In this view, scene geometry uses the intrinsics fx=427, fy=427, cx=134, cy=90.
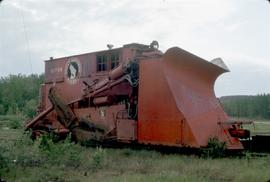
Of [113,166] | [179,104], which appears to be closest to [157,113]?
[179,104]

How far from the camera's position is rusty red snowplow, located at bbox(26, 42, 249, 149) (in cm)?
1142

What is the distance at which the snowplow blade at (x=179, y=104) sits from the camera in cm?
1116

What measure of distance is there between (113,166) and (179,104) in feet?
8.77

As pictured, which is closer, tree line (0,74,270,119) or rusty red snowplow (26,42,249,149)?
rusty red snowplow (26,42,249,149)

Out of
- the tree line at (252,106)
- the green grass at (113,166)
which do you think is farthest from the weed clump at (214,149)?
the tree line at (252,106)

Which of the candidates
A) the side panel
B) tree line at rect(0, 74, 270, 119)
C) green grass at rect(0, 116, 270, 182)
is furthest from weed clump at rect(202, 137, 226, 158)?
tree line at rect(0, 74, 270, 119)

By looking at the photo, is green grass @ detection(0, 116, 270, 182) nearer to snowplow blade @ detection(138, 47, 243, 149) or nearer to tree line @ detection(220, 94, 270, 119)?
snowplow blade @ detection(138, 47, 243, 149)

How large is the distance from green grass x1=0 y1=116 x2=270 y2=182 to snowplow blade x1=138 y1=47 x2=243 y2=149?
62 cm

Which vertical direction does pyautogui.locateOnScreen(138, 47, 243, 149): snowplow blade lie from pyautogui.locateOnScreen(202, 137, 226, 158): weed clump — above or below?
above

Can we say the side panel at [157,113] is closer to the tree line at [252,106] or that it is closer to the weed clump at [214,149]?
the weed clump at [214,149]

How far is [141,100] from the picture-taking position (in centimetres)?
1225

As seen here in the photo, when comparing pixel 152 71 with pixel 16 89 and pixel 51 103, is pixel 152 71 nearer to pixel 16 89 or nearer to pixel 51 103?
pixel 51 103

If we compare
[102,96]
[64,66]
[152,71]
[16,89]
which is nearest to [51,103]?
[64,66]

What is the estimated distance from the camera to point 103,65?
14891mm
